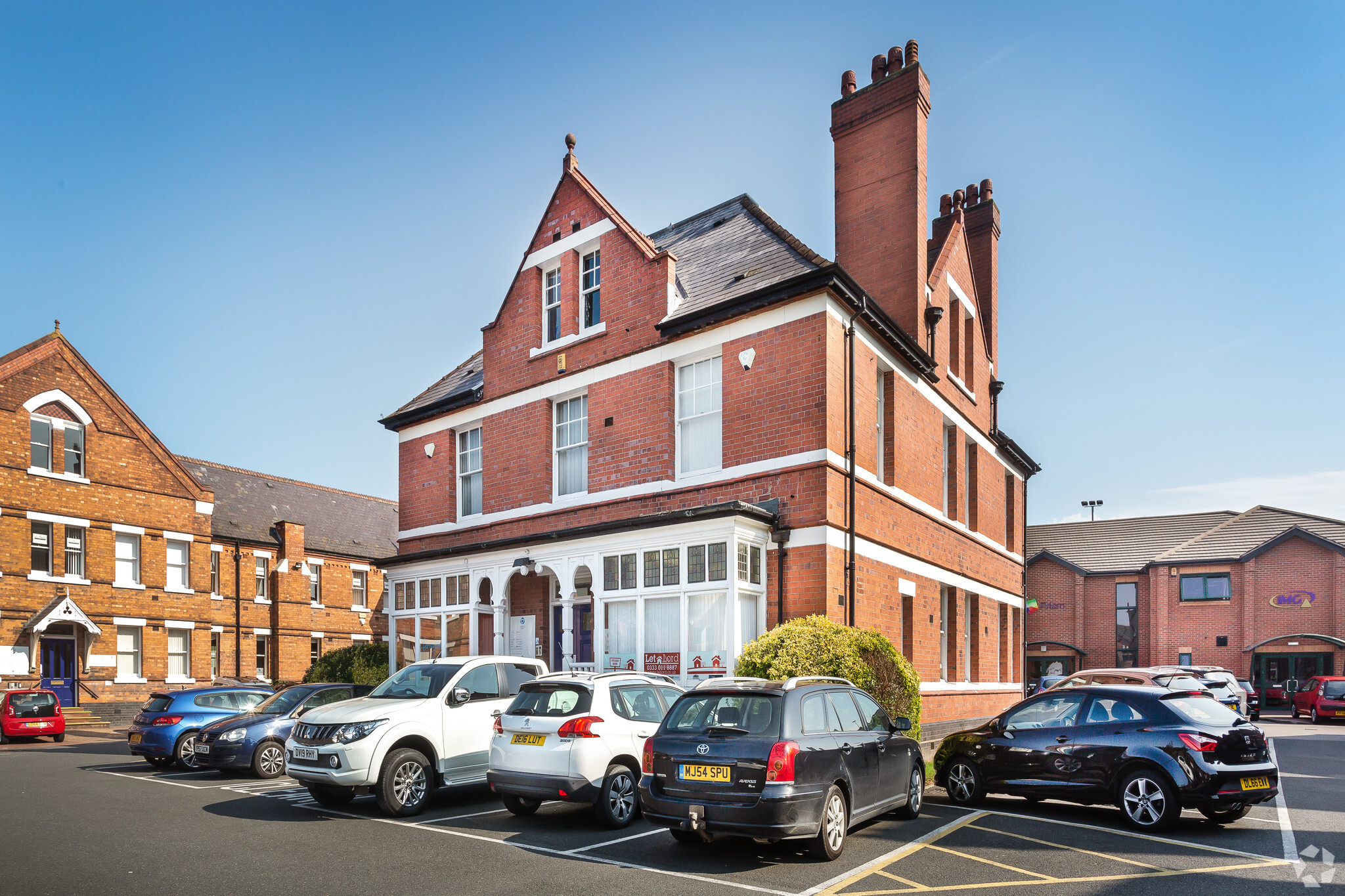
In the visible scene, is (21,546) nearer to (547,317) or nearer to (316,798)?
(547,317)

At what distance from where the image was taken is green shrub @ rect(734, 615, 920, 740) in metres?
13.3

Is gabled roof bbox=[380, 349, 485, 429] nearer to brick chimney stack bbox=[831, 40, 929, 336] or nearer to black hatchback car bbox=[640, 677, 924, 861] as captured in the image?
brick chimney stack bbox=[831, 40, 929, 336]

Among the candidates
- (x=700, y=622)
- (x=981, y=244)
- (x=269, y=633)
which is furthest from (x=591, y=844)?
(x=269, y=633)

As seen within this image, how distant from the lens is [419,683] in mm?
11844

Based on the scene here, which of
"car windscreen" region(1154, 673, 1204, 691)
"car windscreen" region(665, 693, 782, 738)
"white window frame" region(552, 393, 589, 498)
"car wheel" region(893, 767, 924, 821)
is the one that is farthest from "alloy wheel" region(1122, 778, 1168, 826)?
"white window frame" region(552, 393, 589, 498)

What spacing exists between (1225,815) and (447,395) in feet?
62.0

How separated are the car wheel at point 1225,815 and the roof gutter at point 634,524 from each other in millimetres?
7508

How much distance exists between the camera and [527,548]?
61.4 ft

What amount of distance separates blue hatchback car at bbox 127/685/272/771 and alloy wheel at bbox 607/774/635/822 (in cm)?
900

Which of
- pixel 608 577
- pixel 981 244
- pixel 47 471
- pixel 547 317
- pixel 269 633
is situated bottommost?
pixel 269 633

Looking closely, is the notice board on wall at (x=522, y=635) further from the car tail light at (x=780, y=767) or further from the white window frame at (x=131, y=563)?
the white window frame at (x=131, y=563)

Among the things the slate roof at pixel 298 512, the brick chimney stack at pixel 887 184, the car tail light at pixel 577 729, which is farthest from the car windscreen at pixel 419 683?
the slate roof at pixel 298 512

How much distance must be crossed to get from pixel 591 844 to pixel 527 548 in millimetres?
A: 10057

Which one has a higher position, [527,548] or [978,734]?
[527,548]
